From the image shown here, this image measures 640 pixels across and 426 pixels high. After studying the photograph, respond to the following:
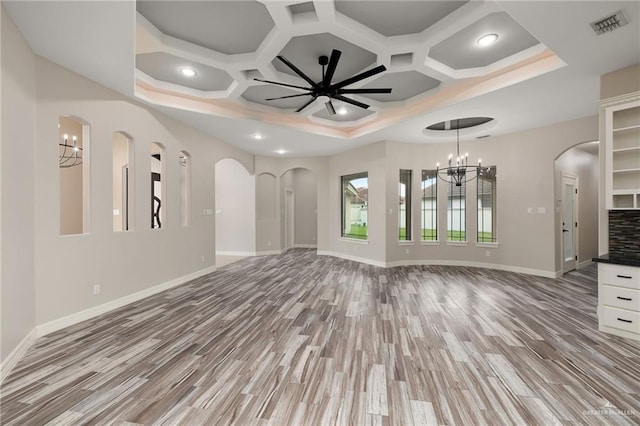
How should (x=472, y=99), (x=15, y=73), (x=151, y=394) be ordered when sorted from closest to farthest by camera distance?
1. (x=151, y=394)
2. (x=15, y=73)
3. (x=472, y=99)

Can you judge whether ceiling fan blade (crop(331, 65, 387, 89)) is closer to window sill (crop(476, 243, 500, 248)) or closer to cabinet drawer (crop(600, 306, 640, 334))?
cabinet drawer (crop(600, 306, 640, 334))

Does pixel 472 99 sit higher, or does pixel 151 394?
pixel 472 99

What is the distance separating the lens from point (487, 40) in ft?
10.6

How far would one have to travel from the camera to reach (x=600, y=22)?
2512 millimetres

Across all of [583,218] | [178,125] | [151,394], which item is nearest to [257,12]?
[178,125]

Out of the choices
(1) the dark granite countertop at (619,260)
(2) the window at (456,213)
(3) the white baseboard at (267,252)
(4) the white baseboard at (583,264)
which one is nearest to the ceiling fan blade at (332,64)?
(1) the dark granite countertop at (619,260)

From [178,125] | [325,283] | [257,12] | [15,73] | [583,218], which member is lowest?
[325,283]

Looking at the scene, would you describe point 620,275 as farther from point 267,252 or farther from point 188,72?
point 267,252

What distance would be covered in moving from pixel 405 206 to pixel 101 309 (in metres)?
6.42

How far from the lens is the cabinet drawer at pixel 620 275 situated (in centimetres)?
294

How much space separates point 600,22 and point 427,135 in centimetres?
385

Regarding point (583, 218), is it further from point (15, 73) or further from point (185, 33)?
point (15, 73)

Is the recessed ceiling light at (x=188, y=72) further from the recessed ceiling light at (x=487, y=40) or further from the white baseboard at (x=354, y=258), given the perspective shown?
the white baseboard at (x=354, y=258)

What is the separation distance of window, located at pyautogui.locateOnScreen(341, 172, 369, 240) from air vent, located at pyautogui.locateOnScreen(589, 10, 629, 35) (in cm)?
506
